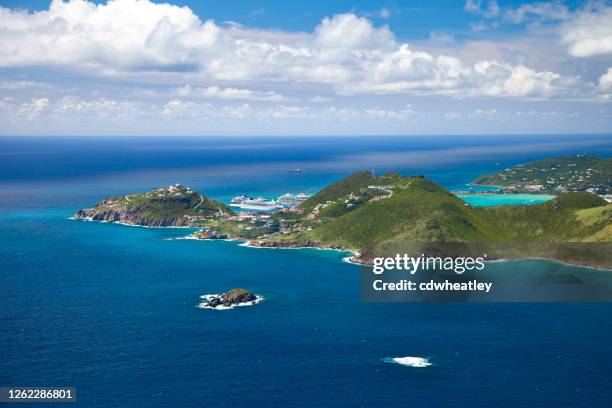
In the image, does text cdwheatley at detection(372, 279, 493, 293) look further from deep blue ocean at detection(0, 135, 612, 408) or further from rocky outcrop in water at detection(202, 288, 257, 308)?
rocky outcrop in water at detection(202, 288, 257, 308)

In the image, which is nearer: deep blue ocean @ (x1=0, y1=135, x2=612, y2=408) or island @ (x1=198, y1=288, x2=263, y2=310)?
deep blue ocean @ (x1=0, y1=135, x2=612, y2=408)

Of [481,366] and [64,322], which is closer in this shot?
[481,366]

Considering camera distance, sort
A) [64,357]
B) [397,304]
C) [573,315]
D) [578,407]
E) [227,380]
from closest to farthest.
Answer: [578,407] < [227,380] < [64,357] < [573,315] < [397,304]

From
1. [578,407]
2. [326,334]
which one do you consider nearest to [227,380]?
[326,334]

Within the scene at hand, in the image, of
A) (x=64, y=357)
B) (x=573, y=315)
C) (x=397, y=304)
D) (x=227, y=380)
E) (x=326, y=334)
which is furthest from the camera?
(x=397, y=304)

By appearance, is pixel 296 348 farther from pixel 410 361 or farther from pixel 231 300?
pixel 231 300

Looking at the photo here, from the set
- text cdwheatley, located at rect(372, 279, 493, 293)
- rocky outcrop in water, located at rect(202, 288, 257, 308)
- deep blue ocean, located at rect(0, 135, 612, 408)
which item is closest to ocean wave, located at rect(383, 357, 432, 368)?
deep blue ocean, located at rect(0, 135, 612, 408)

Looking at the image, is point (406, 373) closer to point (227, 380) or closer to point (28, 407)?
point (227, 380)
